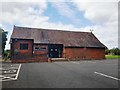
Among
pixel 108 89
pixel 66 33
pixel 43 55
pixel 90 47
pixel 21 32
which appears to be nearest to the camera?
pixel 108 89

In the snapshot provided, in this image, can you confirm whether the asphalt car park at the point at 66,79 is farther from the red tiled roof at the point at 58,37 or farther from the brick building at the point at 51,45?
the red tiled roof at the point at 58,37

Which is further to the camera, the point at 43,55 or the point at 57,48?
the point at 57,48

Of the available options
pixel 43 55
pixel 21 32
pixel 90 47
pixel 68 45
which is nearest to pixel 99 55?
pixel 90 47

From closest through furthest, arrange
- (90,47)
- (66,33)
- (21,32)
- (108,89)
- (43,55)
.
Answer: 1. (108,89)
2. (43,55)
3. (21,32)
4. (90,47)
5. (66,33)

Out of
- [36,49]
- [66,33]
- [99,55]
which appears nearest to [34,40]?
[36,49]

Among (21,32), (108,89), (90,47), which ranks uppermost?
(21,32)

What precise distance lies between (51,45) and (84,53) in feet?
20.7

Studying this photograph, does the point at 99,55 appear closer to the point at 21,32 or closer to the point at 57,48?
the point at 57,48

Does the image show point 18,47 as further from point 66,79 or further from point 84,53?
point 66,79

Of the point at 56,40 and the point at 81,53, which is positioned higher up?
the point at 56,40

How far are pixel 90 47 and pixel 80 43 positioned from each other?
79.6 inches

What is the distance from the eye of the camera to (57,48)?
1355 inches

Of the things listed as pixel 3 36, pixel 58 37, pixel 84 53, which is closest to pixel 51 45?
pixel 58 37

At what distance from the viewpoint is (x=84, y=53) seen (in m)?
34.9
